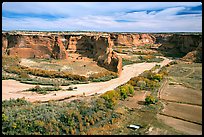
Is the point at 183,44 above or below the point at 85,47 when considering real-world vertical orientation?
above

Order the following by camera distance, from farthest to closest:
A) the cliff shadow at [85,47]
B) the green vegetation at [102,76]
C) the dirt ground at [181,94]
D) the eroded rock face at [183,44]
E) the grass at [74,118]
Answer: the eroded rock face at [183,44] → the cliff shadow at [85,47] → the green vegetation at [102,76] → the dirt ground at [181,94] → the grass at [74,118]

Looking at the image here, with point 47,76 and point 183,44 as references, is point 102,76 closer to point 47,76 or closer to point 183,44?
point 47,76

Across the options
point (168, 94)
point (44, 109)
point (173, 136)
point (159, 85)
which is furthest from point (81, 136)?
point (159, 85)

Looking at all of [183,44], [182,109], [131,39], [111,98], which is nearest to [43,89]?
[111,98]

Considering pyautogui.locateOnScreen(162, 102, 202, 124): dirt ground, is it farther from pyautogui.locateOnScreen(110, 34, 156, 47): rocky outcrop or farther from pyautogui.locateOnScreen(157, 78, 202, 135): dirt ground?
pyautogui.locateOnScreen(110, 34, 156, 47): rocky outcrop

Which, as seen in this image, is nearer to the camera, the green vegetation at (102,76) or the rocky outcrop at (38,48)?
the green vegetation at (102,76)

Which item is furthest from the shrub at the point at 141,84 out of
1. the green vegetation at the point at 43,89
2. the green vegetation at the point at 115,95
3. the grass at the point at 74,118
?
the green vegetation at the point at 43,89

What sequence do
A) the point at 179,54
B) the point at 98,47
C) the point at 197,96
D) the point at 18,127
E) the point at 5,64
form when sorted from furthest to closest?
the point at 179,54 < the point at 98,47 < the point at 5,64 < the point at 197,96 < the point at 18,127

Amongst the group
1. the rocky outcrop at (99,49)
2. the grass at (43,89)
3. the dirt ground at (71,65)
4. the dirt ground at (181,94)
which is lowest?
the grass at (43,89)

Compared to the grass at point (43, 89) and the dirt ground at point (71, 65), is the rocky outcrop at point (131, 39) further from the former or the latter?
the grass at point (43, 89)

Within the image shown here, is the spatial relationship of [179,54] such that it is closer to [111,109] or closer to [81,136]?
[111,109]

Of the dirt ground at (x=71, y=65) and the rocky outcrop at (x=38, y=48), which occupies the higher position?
the rocky outcrop at (x=38, y=48)
